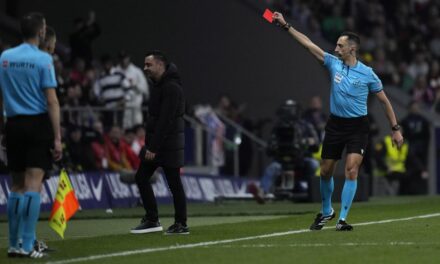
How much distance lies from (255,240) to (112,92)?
40.2 feet

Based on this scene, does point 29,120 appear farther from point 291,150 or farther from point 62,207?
point 291,150

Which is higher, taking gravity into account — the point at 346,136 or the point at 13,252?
the point at 346,136

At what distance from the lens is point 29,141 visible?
1242 centimetres

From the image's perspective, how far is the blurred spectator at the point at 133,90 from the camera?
26234 millimetres

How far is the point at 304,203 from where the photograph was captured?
24.5m

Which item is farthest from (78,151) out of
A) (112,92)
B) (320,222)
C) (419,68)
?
(419,68)

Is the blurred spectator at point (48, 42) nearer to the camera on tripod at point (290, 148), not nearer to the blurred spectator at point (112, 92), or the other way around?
the camera on tripod at point (290, 148)

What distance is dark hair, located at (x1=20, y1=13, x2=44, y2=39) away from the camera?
12273mm

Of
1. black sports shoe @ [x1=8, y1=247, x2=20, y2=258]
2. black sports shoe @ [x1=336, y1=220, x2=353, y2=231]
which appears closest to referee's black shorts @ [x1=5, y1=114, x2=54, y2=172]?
black sports shoe @ [x1=8, y1=247, x2=20, y2=258]

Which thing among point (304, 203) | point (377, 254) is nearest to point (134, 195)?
point (304, 203)

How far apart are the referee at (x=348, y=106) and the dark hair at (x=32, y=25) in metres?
4.08

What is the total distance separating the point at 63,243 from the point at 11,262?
7.61 ft

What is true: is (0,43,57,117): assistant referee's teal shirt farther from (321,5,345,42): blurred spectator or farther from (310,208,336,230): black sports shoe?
(321,5,345,42): blurred spectator

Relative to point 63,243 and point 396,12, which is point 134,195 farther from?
Answer: point 396,12
